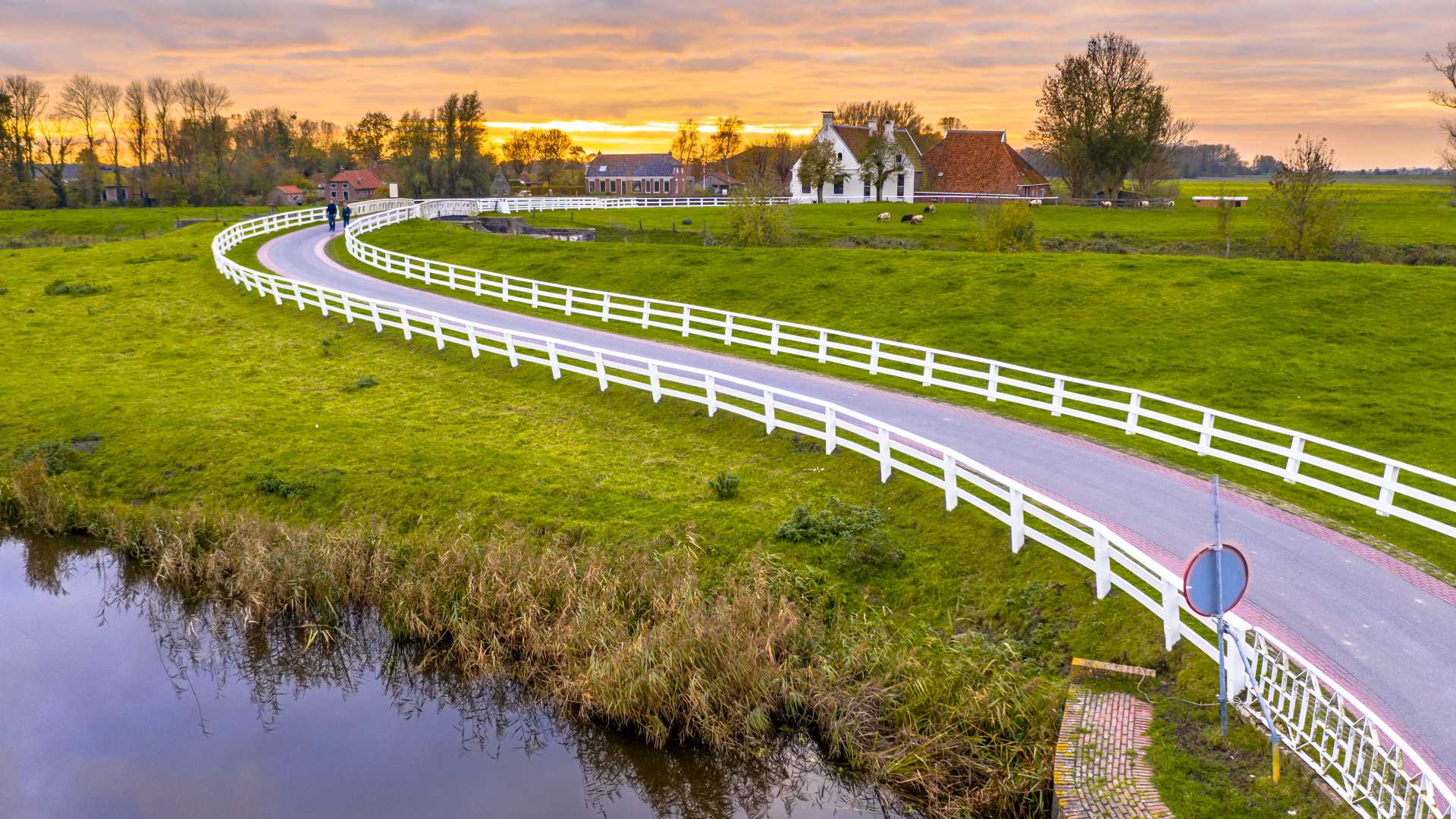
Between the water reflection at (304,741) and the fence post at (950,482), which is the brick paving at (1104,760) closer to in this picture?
the water reflection at (304,741)

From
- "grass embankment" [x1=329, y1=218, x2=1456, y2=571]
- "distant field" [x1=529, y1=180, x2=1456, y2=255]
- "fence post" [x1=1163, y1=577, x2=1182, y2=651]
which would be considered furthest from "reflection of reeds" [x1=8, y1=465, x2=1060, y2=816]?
"distant field" [x1=529, y1=180, x2=1456, y2=255]

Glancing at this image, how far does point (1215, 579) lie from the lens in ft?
29.9

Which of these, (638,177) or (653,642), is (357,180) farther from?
(653,642)

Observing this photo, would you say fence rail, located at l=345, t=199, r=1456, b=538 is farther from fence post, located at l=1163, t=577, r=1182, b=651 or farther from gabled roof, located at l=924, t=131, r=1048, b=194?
gabled roof, located at l=924, t=131, r=1048, b=194

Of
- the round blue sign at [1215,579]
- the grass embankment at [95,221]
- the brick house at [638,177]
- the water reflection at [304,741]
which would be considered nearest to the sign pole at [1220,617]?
the round blue sign at [1215,579]

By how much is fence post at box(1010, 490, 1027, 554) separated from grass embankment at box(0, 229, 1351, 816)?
31cm

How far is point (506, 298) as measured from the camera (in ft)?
121

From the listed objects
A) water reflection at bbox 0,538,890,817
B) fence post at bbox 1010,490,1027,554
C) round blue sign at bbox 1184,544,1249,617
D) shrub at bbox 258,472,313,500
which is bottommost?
water reflection at bbox 0,538,890,817

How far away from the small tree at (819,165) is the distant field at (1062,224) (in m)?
5.53

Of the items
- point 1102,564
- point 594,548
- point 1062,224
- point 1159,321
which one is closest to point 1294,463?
point 1102,564

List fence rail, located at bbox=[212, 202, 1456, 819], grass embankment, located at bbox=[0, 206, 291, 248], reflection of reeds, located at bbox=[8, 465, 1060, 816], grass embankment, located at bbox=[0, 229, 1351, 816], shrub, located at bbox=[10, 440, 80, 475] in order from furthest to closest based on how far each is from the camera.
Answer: grass embankment, located at bbox=[0, 206, 291, 248], shrub, located at bbox=[10, 440, 80, 475], grass embankment, located at bbox=[0, 229, 1351, 816], reflection of reeds, located at bbox=[8, 465, 1060, 816], fence rail, located at bbox=[212, 202, 1456, 819]

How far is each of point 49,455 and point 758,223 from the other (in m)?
36.1

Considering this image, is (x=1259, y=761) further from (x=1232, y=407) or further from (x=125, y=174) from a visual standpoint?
(x=125, y=174)

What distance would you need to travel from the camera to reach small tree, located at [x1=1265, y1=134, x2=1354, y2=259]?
4316cm
